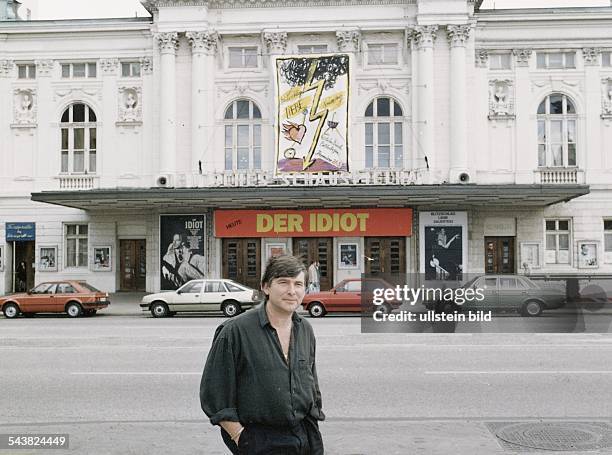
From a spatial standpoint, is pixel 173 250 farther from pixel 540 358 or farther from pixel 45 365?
pixel 540 358

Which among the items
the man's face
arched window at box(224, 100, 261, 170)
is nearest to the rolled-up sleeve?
the man's face

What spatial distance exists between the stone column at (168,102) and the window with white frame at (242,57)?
8.52 ft

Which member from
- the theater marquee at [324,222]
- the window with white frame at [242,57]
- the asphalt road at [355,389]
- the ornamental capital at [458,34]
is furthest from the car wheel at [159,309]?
the ornamental capital at [458,34]

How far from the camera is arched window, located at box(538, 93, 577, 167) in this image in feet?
107

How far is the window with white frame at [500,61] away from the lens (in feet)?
108

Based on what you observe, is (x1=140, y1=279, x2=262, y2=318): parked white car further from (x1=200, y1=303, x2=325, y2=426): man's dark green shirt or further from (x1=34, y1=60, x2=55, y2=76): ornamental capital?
(x1=200, y1=303, x2=325, y2=426): man's dark green shirt

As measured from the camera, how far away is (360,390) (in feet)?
33.0

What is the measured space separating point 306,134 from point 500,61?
949 cm

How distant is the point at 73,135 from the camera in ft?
112

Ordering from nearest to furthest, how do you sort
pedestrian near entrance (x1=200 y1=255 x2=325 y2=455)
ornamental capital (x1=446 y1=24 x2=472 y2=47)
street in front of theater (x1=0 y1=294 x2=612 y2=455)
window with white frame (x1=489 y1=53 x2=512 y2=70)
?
pedestrian near entrance (x1=200 y1=255 x2=325 y2=455) < street in front of theater (x1=0 y1=294 x2=612 y2=455) < ornamental capital (x1=446 y1=24 x2=472 y2=47) < window with white frame (x1=489 y1=53 x2=512 y2=70)

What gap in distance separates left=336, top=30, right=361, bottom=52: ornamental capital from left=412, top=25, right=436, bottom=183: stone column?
2.52 meters

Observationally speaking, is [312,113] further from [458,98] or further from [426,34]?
[458,98]

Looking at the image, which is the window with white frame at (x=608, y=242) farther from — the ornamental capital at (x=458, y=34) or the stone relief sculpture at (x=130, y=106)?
the stone relief sculpture at (x=130, y=106)

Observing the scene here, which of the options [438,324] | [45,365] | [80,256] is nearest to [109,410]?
[45,365]
